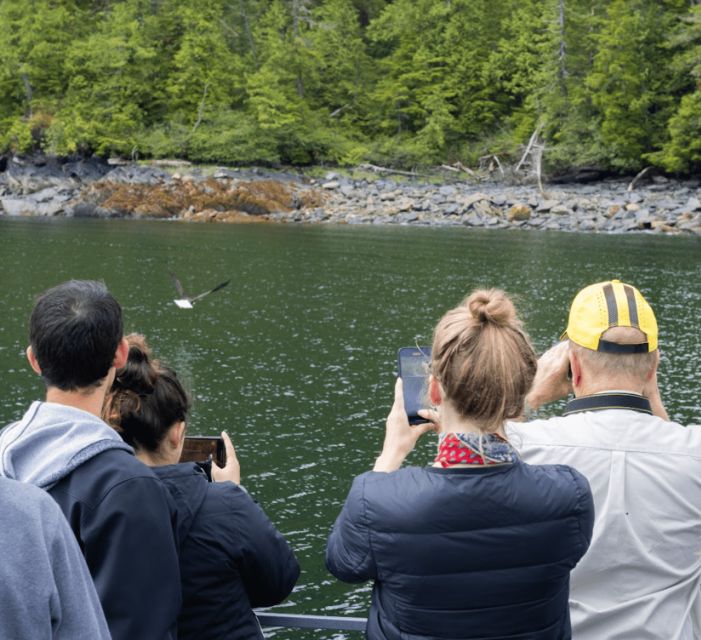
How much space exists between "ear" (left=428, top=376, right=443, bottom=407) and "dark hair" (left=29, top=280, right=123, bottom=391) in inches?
38.9

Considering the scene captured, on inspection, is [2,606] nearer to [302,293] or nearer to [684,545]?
[684,545]

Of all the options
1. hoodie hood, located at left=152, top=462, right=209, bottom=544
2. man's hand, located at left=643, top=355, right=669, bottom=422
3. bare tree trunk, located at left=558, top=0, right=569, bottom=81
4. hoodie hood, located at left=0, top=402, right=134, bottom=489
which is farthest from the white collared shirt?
bare tree trunk, located at left=558, top=0, right=569, bottom=81

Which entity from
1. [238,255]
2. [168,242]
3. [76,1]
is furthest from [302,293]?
[76,1]

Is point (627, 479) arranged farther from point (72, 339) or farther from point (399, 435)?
point (72, 339)

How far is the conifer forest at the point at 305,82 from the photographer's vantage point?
5928 cm

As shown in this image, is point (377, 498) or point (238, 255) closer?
point (377, 498)

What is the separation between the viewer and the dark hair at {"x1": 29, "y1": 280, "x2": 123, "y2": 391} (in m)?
2.63

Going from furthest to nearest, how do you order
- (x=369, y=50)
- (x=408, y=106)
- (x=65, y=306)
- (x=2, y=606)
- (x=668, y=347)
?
(x=369, y=50) < (x=408, y=106) < (x=668, y=347) < (x=65, y=306) < (x=2, y=606)

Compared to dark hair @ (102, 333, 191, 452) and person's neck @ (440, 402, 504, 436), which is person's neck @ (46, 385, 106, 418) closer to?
dark hair @ (102, 333, 191, 452)

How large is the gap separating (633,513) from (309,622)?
3.85 ft

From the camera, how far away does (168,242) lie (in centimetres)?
3762

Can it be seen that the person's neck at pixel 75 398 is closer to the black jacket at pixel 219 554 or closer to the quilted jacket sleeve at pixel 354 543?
the black jacket at pixel 219 554

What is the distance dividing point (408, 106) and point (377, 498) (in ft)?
217

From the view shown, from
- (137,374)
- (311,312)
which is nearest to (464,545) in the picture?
(137,374)
